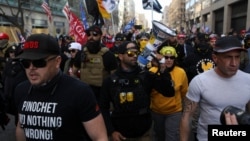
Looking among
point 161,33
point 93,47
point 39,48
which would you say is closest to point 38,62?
point 39,48

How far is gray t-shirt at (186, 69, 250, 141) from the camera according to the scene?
2.96 metres

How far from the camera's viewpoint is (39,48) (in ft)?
8.00

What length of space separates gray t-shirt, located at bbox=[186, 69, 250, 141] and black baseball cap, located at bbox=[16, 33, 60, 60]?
4.34 feet

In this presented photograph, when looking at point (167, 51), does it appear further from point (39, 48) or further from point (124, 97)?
point (39, 48)

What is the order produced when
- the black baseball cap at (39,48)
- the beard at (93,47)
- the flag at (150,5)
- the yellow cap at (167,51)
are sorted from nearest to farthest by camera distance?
the black baseball cap at (39,48) → the yellow cap at (167,51) → the beard at (93,47) → the flag at (150,5)

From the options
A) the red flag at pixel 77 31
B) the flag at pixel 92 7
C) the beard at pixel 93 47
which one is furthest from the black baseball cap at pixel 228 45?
the flag at pixel 92 7

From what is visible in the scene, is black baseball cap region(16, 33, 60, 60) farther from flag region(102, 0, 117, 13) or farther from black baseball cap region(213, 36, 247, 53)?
flag region(102, 0, 117, 13)

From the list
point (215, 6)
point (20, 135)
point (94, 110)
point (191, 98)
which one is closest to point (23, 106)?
point (20, 135)

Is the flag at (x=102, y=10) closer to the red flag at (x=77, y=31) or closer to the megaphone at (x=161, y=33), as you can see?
the red flag at (x=77, y=31)

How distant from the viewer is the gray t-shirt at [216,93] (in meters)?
2.96

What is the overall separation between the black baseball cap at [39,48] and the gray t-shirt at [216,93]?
1324mm

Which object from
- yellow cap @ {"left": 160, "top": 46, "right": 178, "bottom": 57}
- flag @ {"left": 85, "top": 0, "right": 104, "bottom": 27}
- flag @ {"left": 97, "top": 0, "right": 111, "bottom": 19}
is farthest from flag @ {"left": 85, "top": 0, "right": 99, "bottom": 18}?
yellow cap @ {"left": 160, "top": 46, "right": 178, "bottom": 57}

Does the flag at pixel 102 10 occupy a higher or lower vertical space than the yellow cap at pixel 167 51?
higher

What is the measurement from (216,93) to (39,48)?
1.52 meters
